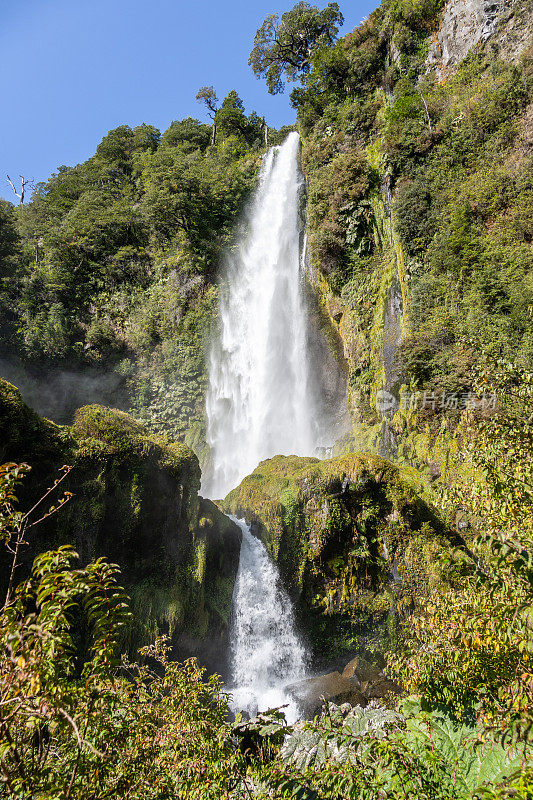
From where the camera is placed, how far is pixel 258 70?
96.3 feet

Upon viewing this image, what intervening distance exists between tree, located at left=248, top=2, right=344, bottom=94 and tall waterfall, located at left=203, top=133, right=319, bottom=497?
23.2ft

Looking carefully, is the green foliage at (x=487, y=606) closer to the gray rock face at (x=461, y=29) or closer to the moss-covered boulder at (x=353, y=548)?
the moss-covered boulder at (x=353, y=548)

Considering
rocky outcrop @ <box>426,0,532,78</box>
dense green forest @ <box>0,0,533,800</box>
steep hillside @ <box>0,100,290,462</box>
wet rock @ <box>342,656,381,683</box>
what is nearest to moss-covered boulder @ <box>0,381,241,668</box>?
dense green forest @ <box>0,0,533,800</box>

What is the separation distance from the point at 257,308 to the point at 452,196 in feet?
37.2

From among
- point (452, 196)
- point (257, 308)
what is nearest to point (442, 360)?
point (452, 196)

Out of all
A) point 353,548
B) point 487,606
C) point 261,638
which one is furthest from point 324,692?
point 487,606

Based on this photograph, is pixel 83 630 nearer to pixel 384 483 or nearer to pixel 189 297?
pixel 384 483

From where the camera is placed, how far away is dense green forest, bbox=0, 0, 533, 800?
9.05 feet

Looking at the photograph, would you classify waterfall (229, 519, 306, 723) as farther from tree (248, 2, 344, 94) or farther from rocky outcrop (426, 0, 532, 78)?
tree (248, 2, 344, 94)

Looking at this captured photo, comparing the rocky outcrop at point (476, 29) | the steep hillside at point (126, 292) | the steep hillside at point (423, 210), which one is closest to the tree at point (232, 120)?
the steep hillside at point (126, 292)

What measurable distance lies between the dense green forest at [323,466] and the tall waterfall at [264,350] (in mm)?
1376

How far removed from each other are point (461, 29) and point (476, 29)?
0.94 meters

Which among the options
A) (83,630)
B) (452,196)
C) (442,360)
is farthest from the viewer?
(452,196)

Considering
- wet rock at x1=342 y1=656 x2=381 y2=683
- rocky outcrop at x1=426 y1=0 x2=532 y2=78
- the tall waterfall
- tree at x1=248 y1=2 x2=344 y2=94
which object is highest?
tree at x1=248 y1=2 x2=344 y2=94
